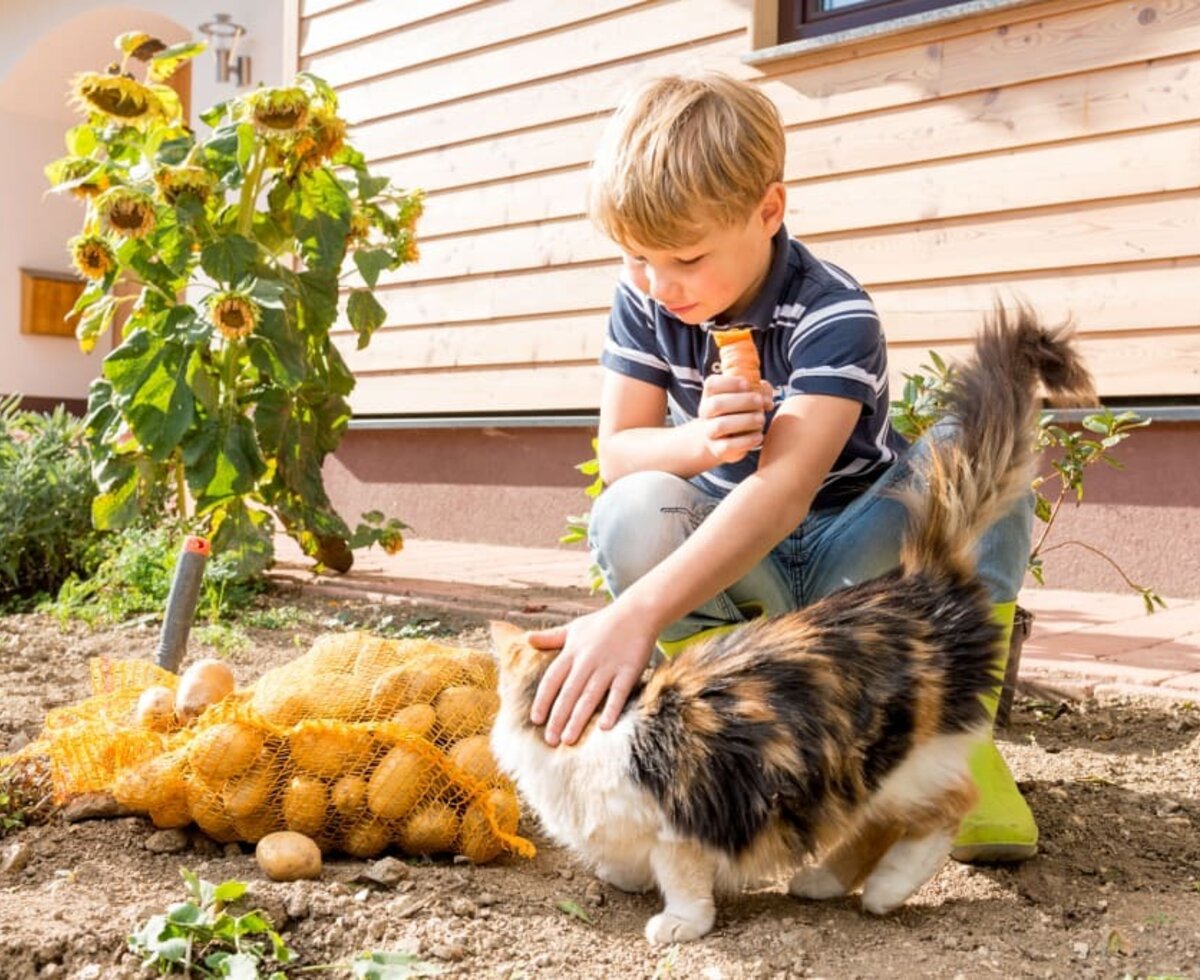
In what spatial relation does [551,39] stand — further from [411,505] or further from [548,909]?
[548,909]

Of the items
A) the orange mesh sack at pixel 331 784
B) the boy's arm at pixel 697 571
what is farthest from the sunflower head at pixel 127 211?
the boy's arm at pixel 697 571

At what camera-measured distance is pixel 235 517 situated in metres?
4.30

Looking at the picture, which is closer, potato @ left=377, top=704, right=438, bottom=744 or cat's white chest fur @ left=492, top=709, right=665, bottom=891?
cat's white chest fur @ left=492, top=709, right=665, bottom=891

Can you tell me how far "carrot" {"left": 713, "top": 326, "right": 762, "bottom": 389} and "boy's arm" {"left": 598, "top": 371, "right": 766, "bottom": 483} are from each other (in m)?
0.02

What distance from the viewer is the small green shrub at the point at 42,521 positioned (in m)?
4.76

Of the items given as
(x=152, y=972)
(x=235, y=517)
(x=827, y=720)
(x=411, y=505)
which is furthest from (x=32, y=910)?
(x=411, y=505)

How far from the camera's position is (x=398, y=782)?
201 centimetres

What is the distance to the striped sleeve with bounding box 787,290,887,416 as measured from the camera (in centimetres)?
200

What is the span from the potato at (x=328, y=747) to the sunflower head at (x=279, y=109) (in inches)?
94.2

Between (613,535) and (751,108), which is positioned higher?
(751,108)

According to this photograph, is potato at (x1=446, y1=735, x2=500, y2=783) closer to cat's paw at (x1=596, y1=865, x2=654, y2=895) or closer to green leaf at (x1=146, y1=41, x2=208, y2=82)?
cat's paw at (x1=596, y1=865, x2=654, y2=895)

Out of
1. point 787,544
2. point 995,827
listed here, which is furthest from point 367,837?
point 995,827

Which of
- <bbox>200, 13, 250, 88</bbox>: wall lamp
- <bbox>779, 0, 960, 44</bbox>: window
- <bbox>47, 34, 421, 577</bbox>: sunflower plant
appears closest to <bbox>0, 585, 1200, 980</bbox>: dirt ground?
<bbox>47, 34, 421, 577</bbox>: sunflower plant

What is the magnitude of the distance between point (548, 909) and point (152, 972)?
54cm
